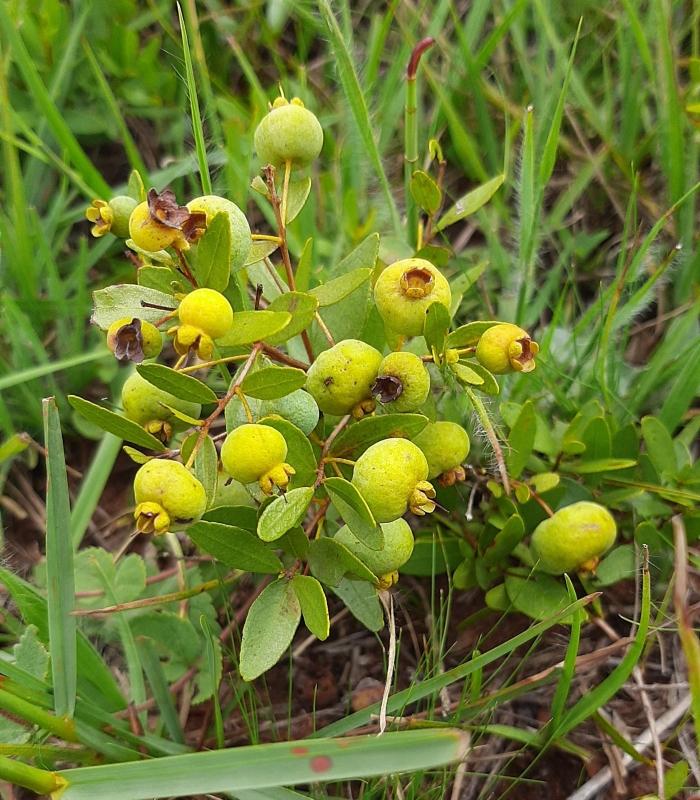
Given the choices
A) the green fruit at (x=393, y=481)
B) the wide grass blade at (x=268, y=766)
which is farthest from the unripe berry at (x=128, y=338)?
the wide grass blade at (x=268, y=766)

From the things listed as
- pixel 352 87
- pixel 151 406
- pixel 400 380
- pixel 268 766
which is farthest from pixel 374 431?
pixel 352 87

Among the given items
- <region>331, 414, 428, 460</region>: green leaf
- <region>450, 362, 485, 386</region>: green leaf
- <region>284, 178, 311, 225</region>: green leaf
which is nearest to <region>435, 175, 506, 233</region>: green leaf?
<region>284, 178, 311, 225</region>: green leaf

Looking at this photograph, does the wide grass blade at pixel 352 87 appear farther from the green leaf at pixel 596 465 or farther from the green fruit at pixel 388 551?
the green fruit at pixel 388 551

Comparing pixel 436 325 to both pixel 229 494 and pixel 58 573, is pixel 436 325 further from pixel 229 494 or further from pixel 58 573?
pixel 58 573

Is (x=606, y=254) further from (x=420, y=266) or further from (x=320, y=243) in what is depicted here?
(x=420, y=266)

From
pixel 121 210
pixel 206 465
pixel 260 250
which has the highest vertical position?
pixel 121 210

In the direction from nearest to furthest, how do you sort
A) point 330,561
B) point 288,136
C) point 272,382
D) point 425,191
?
1. point 272,382
2. point 330,561
3. point 288,136
4. point 425,191
